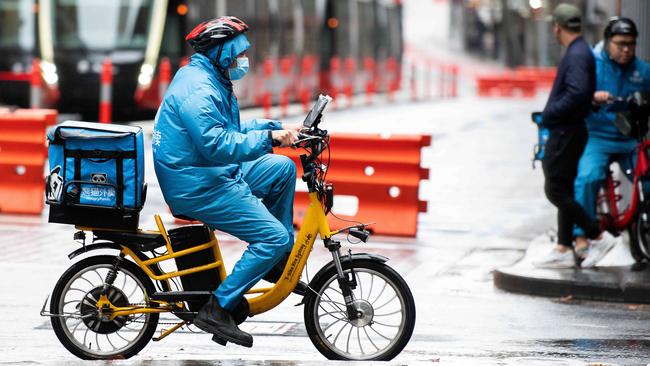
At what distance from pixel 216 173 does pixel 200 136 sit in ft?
0.87

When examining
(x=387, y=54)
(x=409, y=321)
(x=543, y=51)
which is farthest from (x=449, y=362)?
(x=543, y=51)

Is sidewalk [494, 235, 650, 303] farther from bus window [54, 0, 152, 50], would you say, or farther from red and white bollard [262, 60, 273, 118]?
red and white bollard [262, 60, 273, 118]

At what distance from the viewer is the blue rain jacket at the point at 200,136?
6.67 metres

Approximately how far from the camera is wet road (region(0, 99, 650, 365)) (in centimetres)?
767

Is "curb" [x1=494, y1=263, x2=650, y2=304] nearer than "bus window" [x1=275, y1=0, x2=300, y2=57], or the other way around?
"curb" [x1=494, y1=263, x2=650, y2=304]

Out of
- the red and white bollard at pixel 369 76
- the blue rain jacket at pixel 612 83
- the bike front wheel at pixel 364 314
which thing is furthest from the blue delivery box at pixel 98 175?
the red and white bollard at pixel 369 76

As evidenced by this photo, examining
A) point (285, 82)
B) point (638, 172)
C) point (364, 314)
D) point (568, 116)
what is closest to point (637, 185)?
point (638, 172)

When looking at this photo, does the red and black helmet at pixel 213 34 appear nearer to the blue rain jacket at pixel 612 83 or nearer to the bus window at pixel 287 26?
the blue rain jacket at pixel 612 83

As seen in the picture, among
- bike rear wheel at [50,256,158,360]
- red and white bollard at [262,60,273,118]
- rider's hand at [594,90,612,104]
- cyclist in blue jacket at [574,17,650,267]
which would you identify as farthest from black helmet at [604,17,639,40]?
red and white bollard at [262,60,273,118]

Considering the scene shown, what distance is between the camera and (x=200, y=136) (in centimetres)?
669

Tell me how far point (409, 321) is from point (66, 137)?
6.11ft

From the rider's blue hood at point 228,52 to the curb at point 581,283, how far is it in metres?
3.83

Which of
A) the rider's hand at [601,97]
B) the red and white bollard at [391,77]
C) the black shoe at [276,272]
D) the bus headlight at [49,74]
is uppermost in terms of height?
the rider's hand at [601,97]

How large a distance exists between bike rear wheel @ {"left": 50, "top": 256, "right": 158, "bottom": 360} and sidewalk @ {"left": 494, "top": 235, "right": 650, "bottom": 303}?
3.67 m
